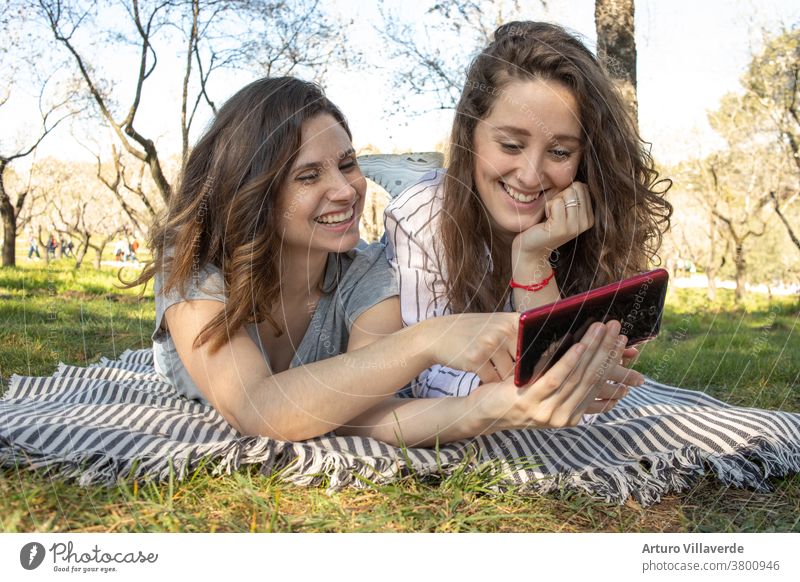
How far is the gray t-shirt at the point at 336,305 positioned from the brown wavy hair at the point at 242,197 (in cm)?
11

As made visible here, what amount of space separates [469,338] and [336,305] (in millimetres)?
536

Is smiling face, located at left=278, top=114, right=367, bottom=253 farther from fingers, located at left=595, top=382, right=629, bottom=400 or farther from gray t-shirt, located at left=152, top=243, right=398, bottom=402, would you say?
fingers, located at left=595, top=382, right=629, bottom=400

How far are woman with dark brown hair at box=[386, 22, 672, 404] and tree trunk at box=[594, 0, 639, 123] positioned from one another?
10.5 inches

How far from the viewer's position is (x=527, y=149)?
4.89ft

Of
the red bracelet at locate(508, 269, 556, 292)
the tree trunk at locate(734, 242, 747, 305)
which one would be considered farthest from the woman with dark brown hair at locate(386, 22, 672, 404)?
the tree trunk at locate(734, 242, 747, 305)

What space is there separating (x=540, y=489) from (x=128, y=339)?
1.88 metres

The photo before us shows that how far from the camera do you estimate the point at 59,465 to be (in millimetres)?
1221

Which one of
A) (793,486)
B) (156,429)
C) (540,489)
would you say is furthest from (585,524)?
(156,429)

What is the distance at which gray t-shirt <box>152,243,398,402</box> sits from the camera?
1588 millimetres

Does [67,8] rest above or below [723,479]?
above

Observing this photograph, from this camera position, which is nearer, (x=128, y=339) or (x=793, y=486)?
(x=793, y=486)

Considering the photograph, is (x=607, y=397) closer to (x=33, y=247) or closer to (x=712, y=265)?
(x=712, y=265)

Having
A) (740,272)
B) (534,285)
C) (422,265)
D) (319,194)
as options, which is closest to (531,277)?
(534,285)
